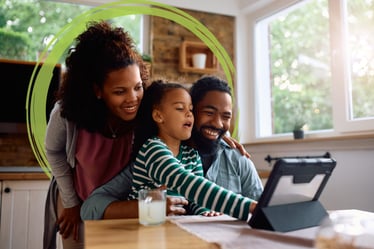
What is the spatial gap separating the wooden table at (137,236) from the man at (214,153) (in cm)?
24

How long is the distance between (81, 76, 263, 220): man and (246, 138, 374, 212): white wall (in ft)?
3.25

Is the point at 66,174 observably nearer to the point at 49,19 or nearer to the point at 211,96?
the point at 211,96

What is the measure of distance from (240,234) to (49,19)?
8.76 feet

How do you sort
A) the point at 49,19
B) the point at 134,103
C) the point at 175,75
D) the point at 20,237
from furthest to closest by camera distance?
the point at 175,75 < the point at 49,19 < the point at 20,237 < the point at 134,103

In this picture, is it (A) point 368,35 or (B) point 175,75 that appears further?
(B) point 175,75

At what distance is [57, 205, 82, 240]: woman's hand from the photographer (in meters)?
1.27

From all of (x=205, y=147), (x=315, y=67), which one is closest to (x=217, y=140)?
(x=205, y=147)

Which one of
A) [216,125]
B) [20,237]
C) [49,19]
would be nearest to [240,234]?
[216,125]

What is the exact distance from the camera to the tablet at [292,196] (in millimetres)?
769

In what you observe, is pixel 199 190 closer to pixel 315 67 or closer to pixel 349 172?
pixel 349 172

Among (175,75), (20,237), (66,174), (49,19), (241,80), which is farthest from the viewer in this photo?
(241,80)

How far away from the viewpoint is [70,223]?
4.20 ft

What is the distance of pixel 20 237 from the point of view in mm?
2135

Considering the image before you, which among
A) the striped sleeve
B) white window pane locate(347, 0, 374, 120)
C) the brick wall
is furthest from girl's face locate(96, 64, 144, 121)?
the brick wall
